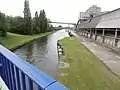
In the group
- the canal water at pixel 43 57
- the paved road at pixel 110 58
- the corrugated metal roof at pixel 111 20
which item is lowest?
the canal water at pixel 43 57

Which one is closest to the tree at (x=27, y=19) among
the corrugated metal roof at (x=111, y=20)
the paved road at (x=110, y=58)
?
the corrugated metal roof at (x=111, y=20)

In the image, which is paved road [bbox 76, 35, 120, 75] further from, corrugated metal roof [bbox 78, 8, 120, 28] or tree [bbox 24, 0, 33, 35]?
tree [bbox 24, 0, 33, 35]

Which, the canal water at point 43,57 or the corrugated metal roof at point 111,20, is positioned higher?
the corrugated metal roof at point 111,20

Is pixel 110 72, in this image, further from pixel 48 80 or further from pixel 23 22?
pixel 23 22

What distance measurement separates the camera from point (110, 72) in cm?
765

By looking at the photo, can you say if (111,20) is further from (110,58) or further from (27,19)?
(27,19)

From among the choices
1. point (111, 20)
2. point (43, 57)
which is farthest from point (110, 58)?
point (111, 20)

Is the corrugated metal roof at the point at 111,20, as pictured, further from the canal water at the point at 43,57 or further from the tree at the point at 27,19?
the tree at the point at 27,19

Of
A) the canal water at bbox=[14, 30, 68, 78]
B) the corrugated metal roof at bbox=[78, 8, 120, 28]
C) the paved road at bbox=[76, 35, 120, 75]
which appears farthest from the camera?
the corrugated metal roof at bbox=[78, 8, 120, 28]

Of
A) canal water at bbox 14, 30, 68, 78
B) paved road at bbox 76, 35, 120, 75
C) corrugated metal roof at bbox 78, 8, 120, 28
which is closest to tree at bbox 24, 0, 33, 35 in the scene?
canal water at bbox 14, 30, 68, 78

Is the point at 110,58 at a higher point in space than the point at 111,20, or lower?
lower

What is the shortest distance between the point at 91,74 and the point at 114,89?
80.8 inches

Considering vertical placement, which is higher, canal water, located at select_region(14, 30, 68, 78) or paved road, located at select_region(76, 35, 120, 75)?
paved road, located at select_region(76, 35, 120, 75)

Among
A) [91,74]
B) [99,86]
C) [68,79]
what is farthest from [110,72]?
[68,79]
